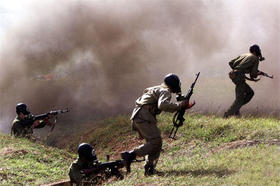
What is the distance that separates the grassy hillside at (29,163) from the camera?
8.62 meters

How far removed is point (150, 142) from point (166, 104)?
2.47 ft

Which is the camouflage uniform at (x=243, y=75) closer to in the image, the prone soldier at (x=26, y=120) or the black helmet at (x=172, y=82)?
the black helmet at (x=172, y=82)

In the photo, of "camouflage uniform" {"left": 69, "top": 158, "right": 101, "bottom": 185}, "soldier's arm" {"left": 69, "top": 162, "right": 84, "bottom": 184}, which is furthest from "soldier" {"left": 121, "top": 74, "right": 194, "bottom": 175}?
"soldier's arm" {"left": 69, "top": 162, "right": 84, "bottom": 184}

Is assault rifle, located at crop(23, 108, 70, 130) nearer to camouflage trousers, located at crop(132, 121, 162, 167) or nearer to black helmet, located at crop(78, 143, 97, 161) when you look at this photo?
black helmet, located at crop(78, 143, 97, 161)

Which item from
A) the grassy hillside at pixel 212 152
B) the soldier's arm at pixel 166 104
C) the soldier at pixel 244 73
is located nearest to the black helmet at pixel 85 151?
the grassy hillside at pixel 212 152

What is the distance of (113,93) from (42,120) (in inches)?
249

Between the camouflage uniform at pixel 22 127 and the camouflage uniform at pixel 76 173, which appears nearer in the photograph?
the camouflage uniform at pixel 76 173

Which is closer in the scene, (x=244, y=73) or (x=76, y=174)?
(x=76, y=174)

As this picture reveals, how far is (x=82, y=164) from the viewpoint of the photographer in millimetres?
7891

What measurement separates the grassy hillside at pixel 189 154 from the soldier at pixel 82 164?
1.83 ft

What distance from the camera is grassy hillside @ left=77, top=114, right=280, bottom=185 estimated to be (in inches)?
238

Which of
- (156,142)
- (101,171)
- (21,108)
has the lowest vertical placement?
(101,171)

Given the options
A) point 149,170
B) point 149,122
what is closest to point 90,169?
point 149,170

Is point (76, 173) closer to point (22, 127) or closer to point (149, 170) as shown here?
point (149, 170)
